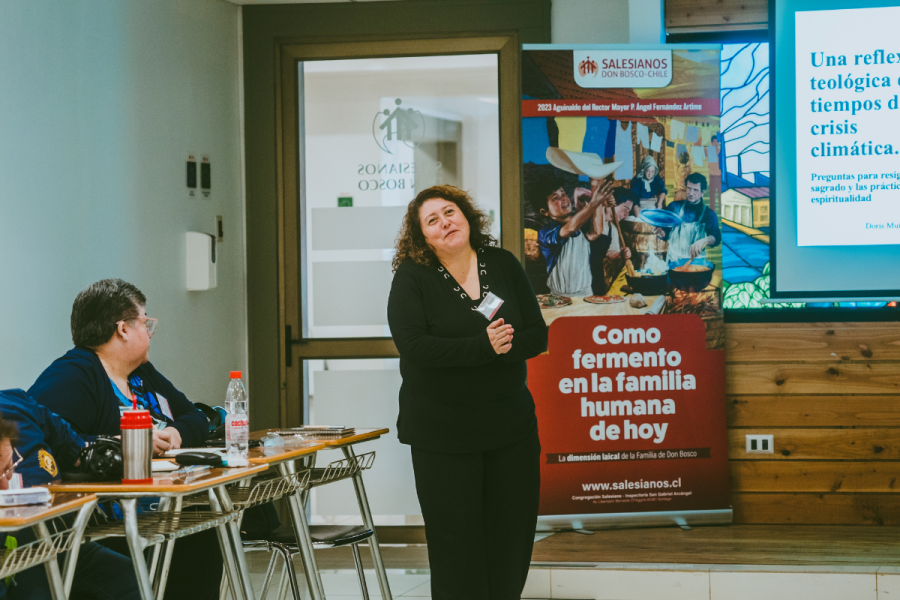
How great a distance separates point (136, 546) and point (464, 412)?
0.99 metres

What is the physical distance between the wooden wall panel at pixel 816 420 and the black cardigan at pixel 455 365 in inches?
70.0

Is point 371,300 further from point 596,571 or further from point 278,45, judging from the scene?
point 596,571

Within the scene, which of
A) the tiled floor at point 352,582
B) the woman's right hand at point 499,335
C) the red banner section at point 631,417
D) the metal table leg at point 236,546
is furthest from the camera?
the red banner section at point 631,417

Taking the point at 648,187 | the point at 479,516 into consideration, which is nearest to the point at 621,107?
the point at 648,187

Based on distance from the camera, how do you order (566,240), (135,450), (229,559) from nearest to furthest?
(135,450) → (229,559) → (566,240)

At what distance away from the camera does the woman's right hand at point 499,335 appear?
2.48 metres

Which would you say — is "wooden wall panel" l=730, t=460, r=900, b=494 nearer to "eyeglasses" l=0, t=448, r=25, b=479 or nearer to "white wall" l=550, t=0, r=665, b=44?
"white wall" l=550, t=0, r=665, b=44

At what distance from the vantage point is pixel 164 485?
6.42ft

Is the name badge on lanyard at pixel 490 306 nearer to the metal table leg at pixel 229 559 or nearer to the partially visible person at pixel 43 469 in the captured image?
the metal table leg at pixel 229 559

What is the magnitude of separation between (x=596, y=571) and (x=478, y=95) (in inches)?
93.0

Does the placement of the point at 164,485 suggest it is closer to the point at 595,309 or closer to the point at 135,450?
the point at 135,450

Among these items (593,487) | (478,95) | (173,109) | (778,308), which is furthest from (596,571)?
(173,109)

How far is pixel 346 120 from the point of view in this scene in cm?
446

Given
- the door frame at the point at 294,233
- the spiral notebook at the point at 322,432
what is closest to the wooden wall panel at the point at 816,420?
the door frame at the point at 294,233
